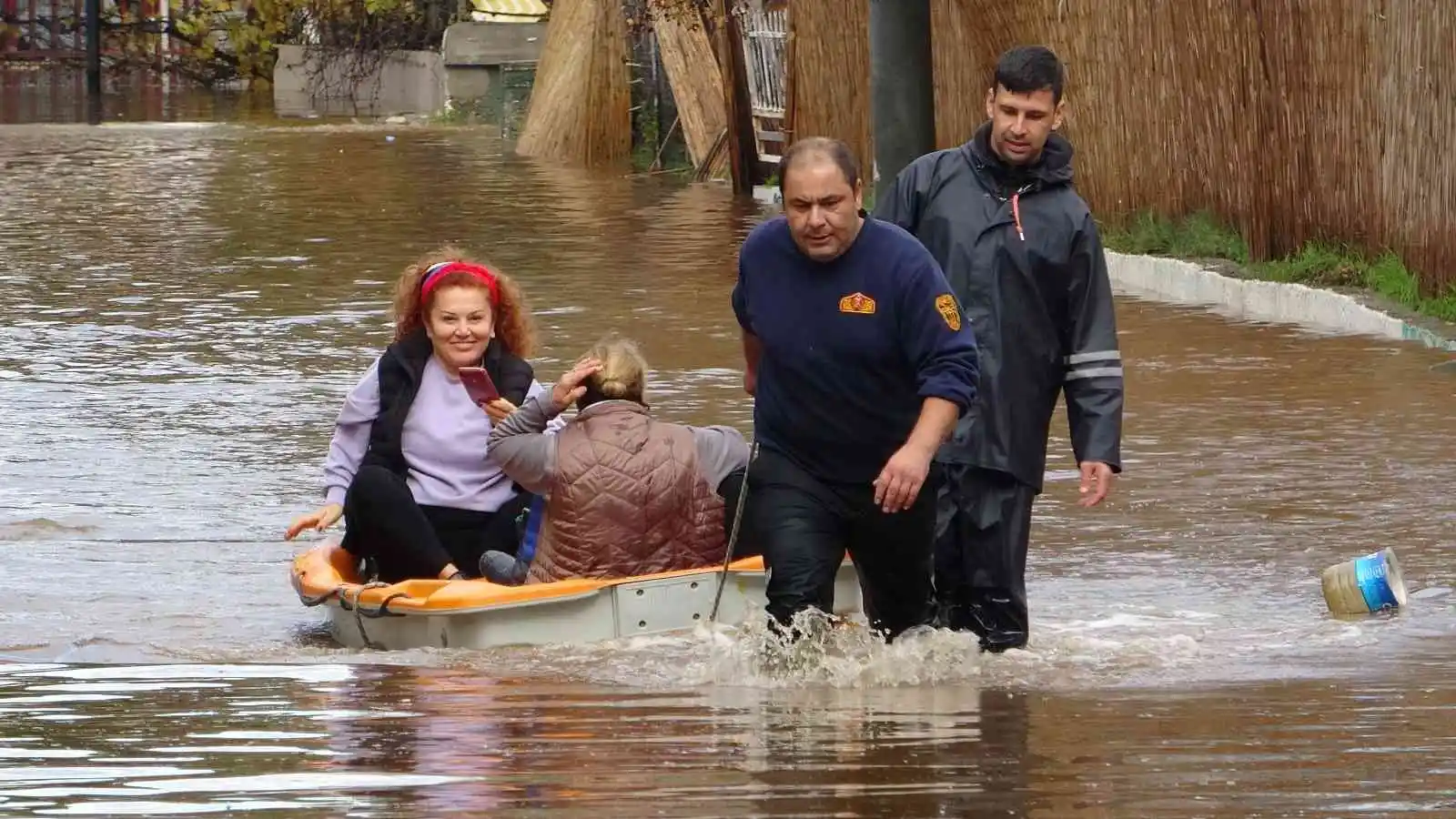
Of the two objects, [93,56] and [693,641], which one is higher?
[93,56]

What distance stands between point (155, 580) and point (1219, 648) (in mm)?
3097

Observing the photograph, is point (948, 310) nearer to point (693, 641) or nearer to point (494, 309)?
point (693, 641)

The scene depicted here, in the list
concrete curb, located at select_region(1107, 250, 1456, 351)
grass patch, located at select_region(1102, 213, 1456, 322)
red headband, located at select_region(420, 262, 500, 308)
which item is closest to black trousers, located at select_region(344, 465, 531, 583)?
red headband, located at select_region(420, 262, 500, 308)

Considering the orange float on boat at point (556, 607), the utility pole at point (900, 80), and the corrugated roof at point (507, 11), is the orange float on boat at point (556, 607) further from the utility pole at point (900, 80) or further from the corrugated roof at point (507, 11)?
the corrugated roof at point (507, 11)

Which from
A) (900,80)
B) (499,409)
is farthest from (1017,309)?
(900,80)

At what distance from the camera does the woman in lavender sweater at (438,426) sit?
732 centimetres

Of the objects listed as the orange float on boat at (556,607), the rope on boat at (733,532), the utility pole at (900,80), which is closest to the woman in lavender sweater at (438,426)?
the orange float on boat at (556,607)

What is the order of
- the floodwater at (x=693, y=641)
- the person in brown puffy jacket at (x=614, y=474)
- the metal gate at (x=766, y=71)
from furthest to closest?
the metal gate at (x=766, y=71) → the person in brown puffy jacket at (x=614, y=474) → the floodwater at (x=693, y=641)

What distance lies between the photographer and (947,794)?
4.91 metres

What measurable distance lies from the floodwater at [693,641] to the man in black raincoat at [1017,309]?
0.39m

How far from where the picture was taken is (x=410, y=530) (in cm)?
720

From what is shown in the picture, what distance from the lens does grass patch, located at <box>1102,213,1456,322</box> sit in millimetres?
12031

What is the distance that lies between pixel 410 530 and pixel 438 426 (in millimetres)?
330

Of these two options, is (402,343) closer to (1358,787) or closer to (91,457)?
(91,457)
